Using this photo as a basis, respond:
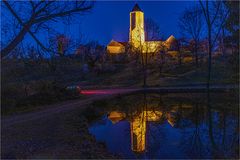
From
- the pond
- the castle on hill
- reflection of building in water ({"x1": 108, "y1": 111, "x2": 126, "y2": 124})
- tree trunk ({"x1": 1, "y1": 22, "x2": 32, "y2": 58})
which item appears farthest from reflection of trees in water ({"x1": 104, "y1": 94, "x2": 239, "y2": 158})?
the castle on hill

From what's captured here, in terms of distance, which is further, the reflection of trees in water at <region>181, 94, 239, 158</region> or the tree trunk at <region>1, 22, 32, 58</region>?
the reflection of trees in water at <region>181, 94, 239, 158</region>

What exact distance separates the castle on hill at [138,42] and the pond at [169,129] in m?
18.6

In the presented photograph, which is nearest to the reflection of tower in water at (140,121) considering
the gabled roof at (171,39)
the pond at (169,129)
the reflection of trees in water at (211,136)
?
the pond at (169,129)

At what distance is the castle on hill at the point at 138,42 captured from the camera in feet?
137

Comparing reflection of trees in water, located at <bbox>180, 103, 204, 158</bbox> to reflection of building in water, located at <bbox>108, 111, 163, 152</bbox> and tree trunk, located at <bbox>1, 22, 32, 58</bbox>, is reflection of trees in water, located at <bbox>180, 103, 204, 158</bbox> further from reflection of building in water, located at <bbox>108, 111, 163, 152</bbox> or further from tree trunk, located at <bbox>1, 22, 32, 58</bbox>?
tree trunk, located at <bbox>1, 22, 32, 58</bbox>

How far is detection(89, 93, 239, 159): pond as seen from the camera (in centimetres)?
1025

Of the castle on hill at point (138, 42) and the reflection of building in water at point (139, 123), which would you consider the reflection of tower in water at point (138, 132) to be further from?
the castle on hill at point (138, 42)

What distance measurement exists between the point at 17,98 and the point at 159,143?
10.8 m

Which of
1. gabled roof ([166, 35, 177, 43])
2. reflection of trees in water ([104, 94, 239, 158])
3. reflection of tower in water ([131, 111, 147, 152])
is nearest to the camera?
reflection of trees in water ([104, 94, 239, 158])

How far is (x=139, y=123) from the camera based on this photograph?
15.7 m

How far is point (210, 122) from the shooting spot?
49.5ft

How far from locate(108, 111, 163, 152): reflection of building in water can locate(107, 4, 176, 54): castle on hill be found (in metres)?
20.6

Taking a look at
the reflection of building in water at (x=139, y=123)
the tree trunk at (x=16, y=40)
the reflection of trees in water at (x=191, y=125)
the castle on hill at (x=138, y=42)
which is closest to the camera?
the tree trunk at (x=16, y=40)

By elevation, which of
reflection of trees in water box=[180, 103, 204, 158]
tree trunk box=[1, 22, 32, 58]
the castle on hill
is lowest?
reflection of trees in water box=[180, 103, 204, 158]
